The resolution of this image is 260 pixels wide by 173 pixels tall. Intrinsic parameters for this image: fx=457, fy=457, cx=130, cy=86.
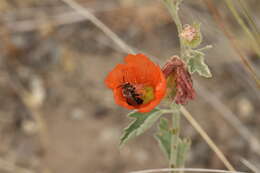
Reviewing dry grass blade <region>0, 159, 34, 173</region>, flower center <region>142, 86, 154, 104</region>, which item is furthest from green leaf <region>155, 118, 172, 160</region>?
dry grass blade <region>0, 159, 34, 173</region>

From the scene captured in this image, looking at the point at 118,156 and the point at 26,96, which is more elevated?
the point at 26,96

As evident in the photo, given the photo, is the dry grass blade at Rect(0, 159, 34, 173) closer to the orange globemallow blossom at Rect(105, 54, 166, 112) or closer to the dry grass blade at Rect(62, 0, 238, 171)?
the dry grass blade at Rect(62, 0, 238, 171)

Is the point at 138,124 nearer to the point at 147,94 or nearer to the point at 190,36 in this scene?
the point at 147,94

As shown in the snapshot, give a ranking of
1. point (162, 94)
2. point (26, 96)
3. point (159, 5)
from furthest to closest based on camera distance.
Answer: point (159, 5), point (26, 96), point (162, 94)

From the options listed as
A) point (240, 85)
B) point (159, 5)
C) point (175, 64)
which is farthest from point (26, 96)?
point (175, 64)

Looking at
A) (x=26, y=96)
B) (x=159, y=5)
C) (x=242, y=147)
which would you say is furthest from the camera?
(x=159, y=5)

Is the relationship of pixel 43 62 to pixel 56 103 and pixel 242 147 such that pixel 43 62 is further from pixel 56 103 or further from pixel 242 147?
pixel 242 147
